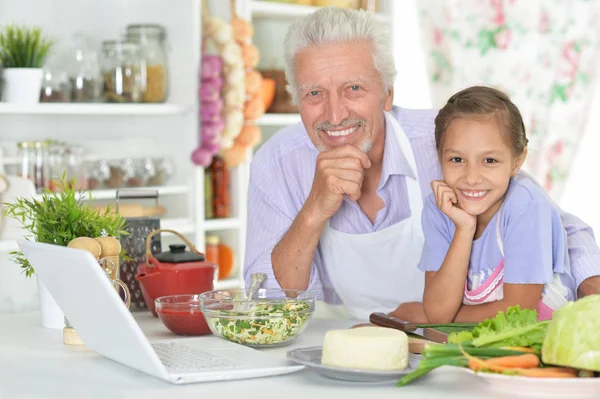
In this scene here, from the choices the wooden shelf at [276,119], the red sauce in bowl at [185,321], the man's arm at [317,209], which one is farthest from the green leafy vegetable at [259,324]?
the wooden shelf at [276,119]

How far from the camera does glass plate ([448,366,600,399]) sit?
4.21 feet

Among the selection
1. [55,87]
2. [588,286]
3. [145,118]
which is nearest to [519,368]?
[588,286]

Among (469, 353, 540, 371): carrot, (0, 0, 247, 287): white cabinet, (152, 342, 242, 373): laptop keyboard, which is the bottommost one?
(152, 342, 242, 373): laptop keyboard

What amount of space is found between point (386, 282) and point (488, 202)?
1.41ft

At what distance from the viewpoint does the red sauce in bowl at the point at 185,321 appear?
5.87ft

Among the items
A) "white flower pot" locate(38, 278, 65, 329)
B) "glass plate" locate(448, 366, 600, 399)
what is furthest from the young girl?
"white flower pot" locate(38, 278, 65, 329)

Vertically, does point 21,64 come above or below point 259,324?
above

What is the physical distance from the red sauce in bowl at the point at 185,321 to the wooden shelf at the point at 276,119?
7.22 ft

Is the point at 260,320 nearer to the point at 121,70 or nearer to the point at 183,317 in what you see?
the point at 183,317

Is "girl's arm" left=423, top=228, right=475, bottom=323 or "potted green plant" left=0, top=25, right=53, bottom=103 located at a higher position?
"potted green plant" left=0, top=25, right=53, bottom=103

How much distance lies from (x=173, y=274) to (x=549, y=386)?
3.05 ft

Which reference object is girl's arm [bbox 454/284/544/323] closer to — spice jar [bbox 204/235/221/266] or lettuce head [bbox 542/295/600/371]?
lettuce head [bbox 542/295/600/371]

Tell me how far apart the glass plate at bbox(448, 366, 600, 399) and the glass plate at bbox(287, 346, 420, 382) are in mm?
126

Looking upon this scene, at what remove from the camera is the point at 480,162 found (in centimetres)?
205
